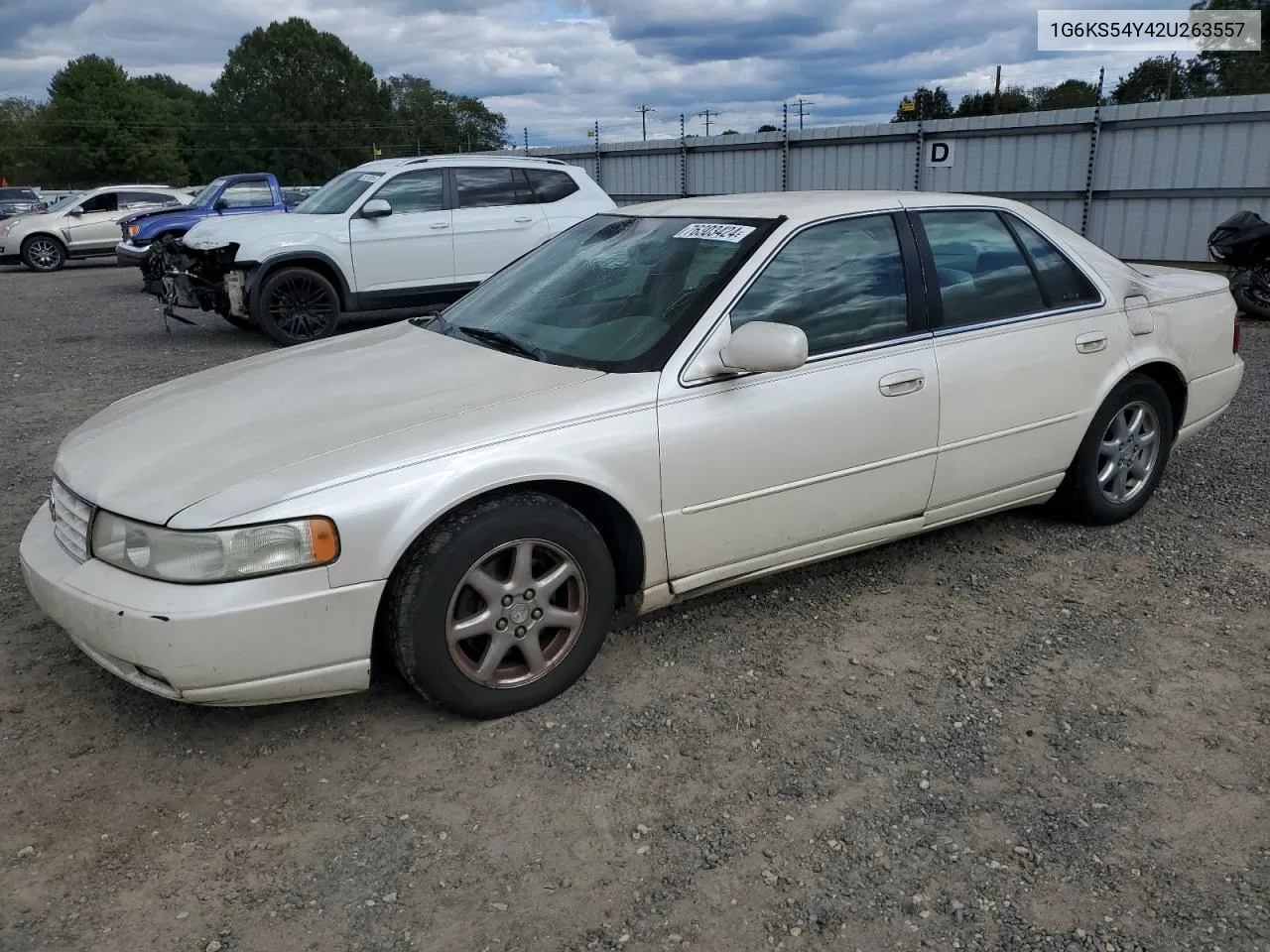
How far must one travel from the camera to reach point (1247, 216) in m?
10.0

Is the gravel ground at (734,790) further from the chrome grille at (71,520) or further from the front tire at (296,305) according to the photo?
the front tire at (296,305)

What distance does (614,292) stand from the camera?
3.80 meters

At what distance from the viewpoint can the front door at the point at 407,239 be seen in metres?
10.2

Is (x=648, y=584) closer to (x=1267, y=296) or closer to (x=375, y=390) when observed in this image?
(x=375, y=390)

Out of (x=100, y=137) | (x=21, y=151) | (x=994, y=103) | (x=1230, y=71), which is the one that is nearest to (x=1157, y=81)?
(x=1230, y=71)

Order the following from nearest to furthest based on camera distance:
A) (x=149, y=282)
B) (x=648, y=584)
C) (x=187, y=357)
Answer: (x=648, y=584)
(x=187, y=357)
(x=149, y=282)

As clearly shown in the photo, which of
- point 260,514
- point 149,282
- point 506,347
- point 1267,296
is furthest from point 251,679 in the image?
point 1267,296

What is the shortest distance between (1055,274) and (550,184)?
7.76 meters

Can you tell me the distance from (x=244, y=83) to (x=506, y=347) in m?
85.7

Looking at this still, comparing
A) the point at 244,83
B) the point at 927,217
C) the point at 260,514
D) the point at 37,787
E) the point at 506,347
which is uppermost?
the point at 244,83

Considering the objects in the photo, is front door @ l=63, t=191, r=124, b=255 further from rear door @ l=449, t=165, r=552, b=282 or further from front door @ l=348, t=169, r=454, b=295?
rear door @ l=449, t=165, r=552, b=282

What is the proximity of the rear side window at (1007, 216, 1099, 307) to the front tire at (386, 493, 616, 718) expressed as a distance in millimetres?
2367

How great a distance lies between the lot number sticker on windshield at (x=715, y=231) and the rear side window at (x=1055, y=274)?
1.35m

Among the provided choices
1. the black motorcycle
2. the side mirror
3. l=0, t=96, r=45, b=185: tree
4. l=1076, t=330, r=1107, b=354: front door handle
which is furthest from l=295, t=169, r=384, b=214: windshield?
l=0, t=96, r=45, b=185: tree
